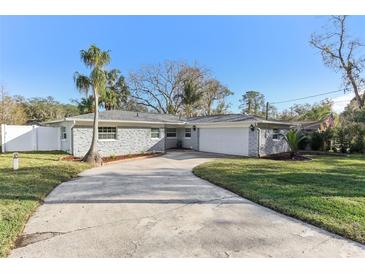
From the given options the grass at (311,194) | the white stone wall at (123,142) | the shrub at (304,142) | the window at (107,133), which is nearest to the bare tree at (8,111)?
the white stone wall at (123,142)

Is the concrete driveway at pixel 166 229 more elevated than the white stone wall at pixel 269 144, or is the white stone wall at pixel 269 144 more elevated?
the white stone wall at pixel 269 144

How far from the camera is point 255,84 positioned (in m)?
28.7

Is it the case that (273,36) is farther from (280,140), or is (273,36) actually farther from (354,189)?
(354,189)

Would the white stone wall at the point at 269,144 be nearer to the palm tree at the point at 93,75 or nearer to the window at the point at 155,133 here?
the window at the point at 155,133

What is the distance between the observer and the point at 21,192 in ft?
19.2

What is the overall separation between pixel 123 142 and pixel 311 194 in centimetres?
1189

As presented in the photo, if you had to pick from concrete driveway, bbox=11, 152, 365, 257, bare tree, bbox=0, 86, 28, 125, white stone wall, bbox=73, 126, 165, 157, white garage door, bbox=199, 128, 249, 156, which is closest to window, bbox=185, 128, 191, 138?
white garage door, bbox=199, 128, 249, 156

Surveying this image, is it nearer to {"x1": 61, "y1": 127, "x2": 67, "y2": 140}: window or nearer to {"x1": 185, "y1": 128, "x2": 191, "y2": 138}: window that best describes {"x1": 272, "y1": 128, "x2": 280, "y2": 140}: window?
{"x1": 185, "y1": 128, "x2": 191, "y2": 138}: window

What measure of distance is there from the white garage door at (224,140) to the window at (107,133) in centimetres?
687

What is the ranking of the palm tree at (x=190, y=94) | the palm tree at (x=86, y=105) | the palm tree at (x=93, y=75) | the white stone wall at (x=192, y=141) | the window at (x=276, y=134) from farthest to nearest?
1. the palm tree at (x=190, y=94)
2. the palm tree at (x=86, y=105)
3. the white stone wall at (x=192, y=141)
4. the window at (x=276, y=134)
5. the palm tree at (x=93, y=75)

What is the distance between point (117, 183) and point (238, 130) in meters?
10.3

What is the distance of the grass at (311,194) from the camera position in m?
4.10
